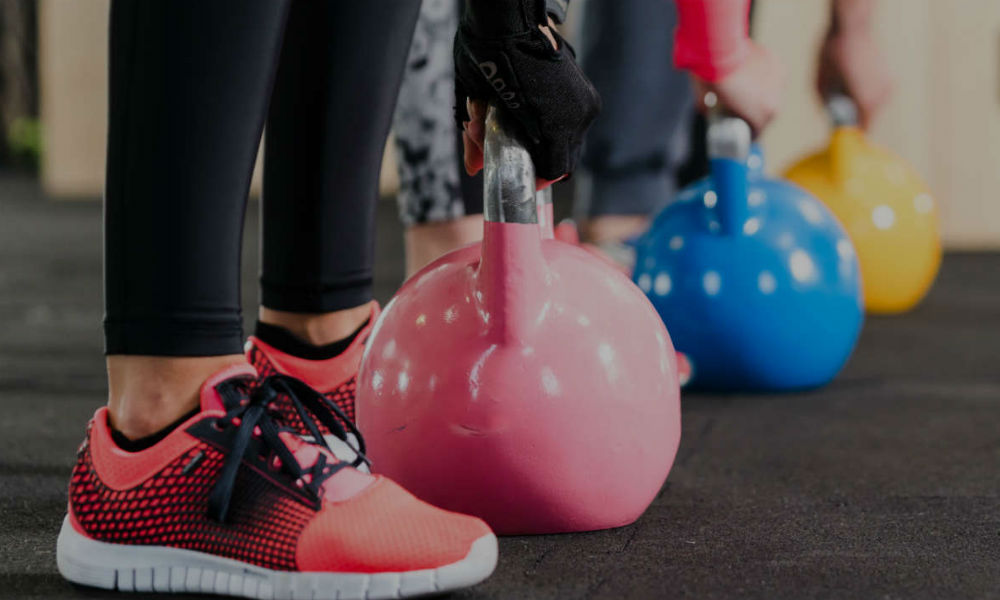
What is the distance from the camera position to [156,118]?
0.88m

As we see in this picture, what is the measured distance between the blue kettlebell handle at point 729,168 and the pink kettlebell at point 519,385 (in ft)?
2.03

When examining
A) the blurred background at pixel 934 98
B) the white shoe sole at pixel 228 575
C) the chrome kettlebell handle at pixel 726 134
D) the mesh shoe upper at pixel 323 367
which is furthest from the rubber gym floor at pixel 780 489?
the blurred background at pixel 934 98

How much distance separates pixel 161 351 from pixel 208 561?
15 cm

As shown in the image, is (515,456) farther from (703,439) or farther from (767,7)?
(767,7)

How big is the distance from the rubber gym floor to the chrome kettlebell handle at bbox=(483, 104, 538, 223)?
267 mm

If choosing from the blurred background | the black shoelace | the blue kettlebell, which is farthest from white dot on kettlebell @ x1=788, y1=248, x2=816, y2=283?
the blurred background

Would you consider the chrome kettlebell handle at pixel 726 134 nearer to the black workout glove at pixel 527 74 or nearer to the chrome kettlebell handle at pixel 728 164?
the chrome kettlebell handle at pixel 728 164

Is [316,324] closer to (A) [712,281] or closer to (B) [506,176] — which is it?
(B) [506,176]

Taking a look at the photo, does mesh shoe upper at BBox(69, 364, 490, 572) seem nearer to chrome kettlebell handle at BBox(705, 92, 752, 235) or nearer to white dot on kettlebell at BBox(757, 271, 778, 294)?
chrome kettlebell handle at BBox(705, 92, 752, 235)

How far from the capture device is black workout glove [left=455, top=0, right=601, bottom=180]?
3.10ft

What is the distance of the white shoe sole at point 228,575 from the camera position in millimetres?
849

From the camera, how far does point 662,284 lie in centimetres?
178

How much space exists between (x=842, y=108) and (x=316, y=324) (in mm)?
1545

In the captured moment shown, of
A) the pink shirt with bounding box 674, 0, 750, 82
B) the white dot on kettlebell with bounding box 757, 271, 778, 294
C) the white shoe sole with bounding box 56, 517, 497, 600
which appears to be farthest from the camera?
the white dot on kettlebell with bounding box 757, 271, 778, 294
